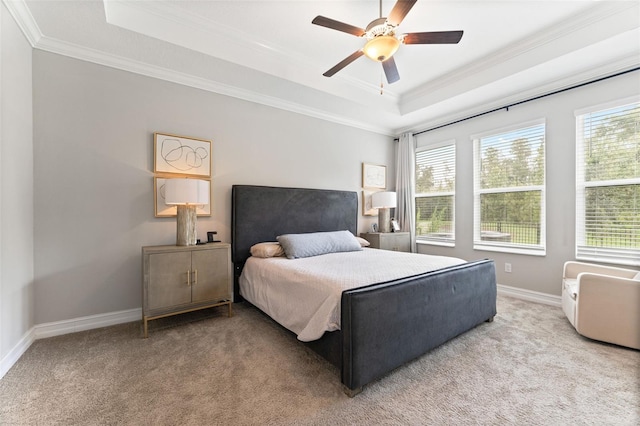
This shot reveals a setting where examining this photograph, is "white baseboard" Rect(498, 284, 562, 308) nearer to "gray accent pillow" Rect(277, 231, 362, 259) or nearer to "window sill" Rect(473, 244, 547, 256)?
"window sill" Rect(473, 244, 547, 256)

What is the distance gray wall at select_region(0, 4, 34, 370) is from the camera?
1906 mm

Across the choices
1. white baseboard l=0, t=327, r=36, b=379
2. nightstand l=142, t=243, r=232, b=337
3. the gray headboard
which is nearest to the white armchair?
the gray headboard

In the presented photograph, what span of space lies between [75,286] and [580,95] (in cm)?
567

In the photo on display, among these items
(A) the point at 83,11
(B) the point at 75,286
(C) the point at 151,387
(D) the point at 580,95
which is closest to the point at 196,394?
(C) the point at 151,387

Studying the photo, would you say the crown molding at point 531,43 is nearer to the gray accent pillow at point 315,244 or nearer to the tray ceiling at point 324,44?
the tray ceiling at point 324,44

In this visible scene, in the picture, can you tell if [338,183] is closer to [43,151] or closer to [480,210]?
[480,210]

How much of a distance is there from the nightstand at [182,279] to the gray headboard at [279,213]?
1.38 ft

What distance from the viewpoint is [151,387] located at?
1.71 m

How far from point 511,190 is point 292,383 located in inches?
144

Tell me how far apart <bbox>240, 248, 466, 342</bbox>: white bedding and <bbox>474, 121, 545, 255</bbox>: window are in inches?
64.4

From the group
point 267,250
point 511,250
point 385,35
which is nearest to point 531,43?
point 385,35

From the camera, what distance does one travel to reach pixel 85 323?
2566 millimetres

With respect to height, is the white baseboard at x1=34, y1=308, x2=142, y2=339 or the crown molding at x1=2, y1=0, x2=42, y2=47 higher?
the crown molding at x1=2, y1=0, x2=42, y2=47

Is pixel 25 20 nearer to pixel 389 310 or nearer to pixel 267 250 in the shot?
pixel 267 250
